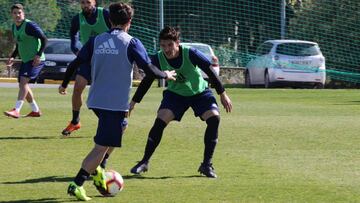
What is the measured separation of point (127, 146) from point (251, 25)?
22.5 metres

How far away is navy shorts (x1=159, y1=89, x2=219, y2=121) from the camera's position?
32.7ft

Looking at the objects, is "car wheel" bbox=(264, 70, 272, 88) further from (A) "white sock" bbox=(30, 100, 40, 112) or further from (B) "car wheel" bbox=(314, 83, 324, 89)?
(A) "white sock" bbox=(30, 100, 40, 112)

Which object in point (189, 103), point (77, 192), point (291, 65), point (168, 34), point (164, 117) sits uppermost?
point (168, 34)

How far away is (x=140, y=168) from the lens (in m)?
9.80

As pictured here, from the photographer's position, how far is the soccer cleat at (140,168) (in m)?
9.77

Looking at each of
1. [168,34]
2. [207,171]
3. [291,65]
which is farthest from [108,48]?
[291,65]

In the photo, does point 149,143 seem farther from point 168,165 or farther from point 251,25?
point 251,25

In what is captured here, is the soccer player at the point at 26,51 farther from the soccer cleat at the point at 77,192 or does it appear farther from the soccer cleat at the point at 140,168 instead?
the soccer cleat at the point at 77,192

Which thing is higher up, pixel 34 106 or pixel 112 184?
pixel 112 184

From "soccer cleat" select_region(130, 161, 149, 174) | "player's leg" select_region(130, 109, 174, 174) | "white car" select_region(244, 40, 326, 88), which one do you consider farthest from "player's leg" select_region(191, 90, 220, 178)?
"white car" select_region(244, 40, 326, 88)

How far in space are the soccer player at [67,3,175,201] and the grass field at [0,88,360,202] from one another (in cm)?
48

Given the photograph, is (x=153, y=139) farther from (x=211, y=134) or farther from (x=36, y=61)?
(x=36, y=61)

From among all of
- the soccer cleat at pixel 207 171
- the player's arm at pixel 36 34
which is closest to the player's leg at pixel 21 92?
the player's arm at pixel 36 34

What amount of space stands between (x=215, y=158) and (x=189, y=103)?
52.8 inches
